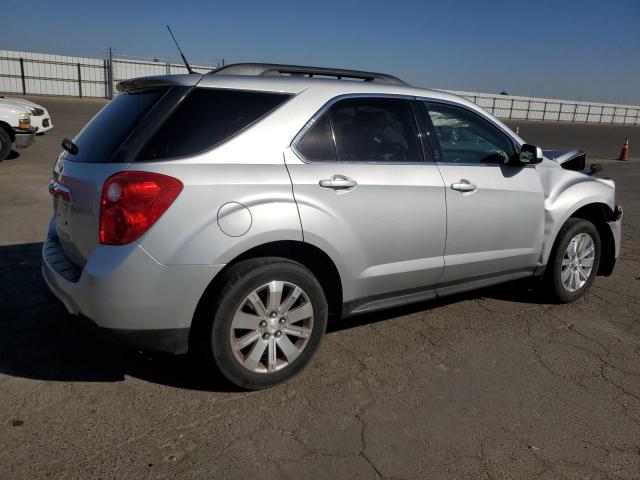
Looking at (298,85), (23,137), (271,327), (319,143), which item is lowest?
(271,327)

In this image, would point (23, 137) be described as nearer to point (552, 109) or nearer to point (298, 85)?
point (298, 85)

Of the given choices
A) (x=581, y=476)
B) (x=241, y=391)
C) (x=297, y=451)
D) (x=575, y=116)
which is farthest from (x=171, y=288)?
(x=575, y=116)

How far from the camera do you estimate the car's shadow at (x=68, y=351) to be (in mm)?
3113

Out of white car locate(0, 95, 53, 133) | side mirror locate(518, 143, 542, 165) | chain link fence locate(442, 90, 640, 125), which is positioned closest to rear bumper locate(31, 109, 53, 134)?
white car locate(0, 95, 53, 133)

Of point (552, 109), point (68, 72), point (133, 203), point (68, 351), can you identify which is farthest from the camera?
point (552, 109)

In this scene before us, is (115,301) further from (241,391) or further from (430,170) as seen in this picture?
(430,170)

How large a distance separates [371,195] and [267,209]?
720 mm

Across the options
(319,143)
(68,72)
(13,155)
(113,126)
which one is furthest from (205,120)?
(68,72)

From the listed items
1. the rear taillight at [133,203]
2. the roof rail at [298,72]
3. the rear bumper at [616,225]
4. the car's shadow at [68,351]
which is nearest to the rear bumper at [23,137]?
the car's shadow at [68,351]

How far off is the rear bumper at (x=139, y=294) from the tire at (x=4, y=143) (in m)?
9.01

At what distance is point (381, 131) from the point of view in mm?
3496

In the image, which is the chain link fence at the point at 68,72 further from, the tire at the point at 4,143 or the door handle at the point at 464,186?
the door handle at the point at 464,186

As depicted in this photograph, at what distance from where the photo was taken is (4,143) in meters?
10.3

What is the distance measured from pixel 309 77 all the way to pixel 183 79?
2.69 ft
